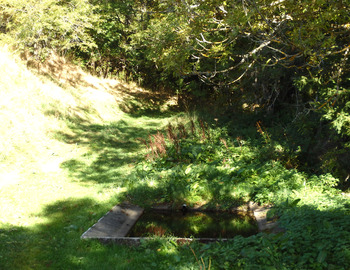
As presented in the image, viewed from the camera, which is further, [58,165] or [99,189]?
[58,165]

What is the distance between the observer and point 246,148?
31.4ft

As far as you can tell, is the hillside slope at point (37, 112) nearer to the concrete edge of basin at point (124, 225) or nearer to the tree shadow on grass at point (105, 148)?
the tree shadow on grass at point (105, 148)

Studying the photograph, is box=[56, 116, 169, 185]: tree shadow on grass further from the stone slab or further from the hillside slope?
the stone slab

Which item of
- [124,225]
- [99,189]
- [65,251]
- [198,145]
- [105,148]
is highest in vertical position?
[198,145]

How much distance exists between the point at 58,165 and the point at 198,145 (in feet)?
13.1

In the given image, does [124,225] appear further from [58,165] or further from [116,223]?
[58,165]

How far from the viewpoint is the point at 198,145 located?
1005 centimetres

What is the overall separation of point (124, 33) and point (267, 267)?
887 inches

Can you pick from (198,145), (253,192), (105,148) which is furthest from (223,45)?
(105,148)

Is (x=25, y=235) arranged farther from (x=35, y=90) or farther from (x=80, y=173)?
(x=35, y=90)

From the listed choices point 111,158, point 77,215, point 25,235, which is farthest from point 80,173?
point 25,235

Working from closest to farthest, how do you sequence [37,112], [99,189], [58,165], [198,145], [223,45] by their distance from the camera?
[223,45], [99,189], [58,165], [198,145], [37,112]

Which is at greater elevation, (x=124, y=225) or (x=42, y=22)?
(x=42, y=22)

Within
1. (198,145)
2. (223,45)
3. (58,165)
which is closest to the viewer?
(223,45)
